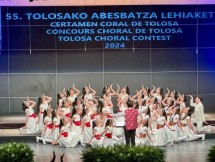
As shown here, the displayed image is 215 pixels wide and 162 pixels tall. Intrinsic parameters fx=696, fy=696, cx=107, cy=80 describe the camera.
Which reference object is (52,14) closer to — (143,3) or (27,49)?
(27,49)

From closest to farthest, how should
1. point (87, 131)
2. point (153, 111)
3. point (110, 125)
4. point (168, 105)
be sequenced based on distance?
point (110, 125) → point (87, 131) → point (153, 111) → point (168, 105)

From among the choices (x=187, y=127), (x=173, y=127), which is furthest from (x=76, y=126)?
(x=187, y=127)

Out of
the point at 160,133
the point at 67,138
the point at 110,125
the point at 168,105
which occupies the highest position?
the point at 168,105

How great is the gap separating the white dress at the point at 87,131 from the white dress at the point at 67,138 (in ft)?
0.58

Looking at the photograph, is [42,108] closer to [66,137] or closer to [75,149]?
[66,137]

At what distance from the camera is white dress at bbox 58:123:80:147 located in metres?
18.7

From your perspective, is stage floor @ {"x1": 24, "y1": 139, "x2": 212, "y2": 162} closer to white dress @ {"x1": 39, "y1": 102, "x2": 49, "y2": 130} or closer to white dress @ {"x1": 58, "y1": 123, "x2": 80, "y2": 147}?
white dress @ {"x1": 58, "y1": 123, "x2": 80, "y2": 147}

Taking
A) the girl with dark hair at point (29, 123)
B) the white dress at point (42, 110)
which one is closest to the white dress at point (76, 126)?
the girl with dark hair at point (29, 123)

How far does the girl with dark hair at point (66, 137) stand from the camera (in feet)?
61.5

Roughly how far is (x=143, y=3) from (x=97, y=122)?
28.1ft

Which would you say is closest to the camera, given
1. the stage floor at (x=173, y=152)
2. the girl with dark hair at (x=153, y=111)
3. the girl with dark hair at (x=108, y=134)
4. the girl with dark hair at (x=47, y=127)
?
the stage floor at (x=173, y=152)

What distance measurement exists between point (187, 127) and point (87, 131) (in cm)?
290

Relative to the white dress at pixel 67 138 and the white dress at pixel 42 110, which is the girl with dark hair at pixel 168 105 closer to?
the white dress at pixel 67 138

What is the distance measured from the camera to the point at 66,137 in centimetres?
1877
